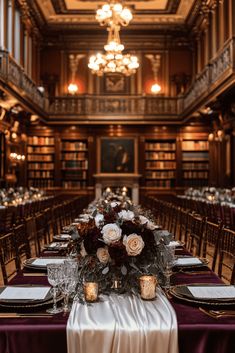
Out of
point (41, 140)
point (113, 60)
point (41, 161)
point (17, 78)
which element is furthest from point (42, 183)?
point (113, 60)

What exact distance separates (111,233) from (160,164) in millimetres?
16966

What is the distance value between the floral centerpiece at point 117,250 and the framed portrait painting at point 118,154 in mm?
16691

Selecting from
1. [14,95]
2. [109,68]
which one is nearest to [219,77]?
[109,68]

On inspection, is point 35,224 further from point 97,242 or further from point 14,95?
point 14,95

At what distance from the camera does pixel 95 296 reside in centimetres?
220

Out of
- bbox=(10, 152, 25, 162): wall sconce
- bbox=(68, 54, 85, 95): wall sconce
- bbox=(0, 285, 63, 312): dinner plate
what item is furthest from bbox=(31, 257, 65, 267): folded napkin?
bbox=(68, 54, 85, 95): wall sconce

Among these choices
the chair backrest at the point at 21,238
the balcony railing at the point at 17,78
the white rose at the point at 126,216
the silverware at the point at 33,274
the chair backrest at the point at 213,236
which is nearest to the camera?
the white rose at the point at 126,216

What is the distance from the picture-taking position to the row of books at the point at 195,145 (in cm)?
1881

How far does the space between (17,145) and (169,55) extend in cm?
732

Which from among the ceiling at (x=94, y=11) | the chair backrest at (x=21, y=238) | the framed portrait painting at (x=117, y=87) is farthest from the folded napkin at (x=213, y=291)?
the framed portrait painting at (x=117, y=87)

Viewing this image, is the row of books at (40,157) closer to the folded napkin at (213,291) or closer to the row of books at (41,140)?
the row of books at (41,140)

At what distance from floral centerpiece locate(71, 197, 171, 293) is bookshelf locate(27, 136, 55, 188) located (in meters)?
16.8

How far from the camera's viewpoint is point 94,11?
18.7 m

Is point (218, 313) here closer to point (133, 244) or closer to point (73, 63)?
point (133, 244)
